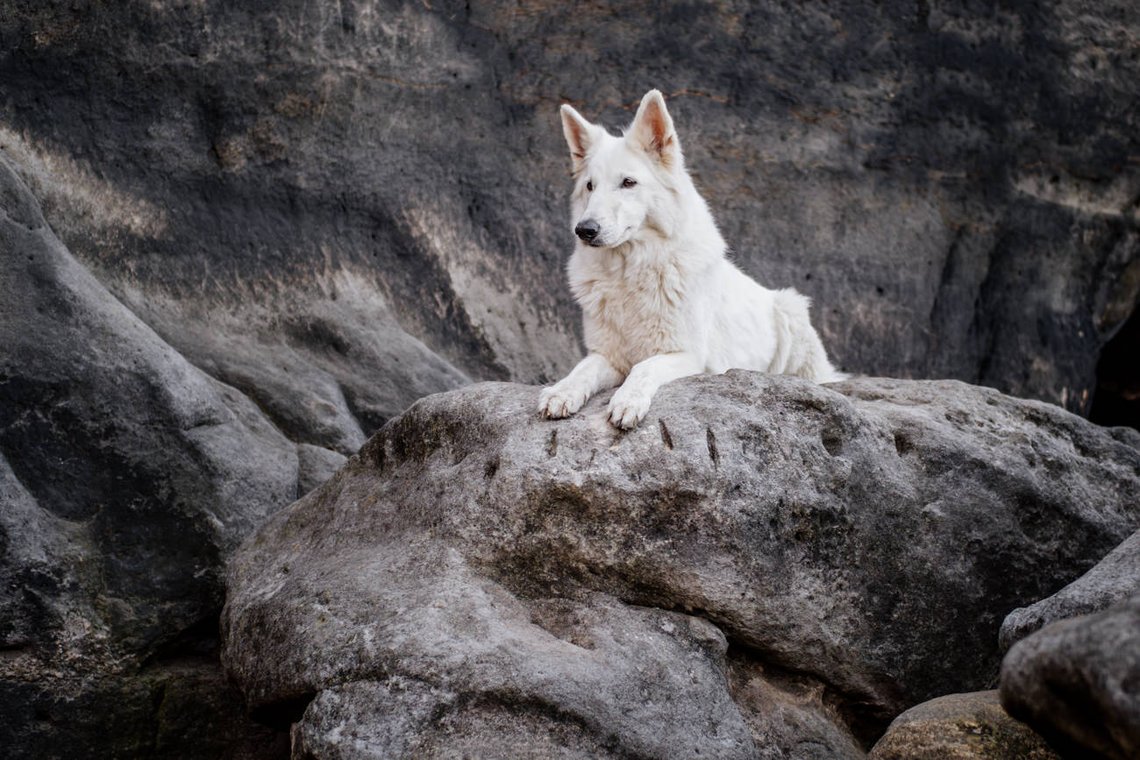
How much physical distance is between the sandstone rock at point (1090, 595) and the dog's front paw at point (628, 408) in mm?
1737

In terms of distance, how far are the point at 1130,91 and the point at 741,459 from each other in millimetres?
7674

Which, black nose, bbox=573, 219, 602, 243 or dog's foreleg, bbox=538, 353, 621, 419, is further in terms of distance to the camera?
black nose, bbox=573, 219, 602, 243

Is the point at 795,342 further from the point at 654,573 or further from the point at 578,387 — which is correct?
the point at 654,573

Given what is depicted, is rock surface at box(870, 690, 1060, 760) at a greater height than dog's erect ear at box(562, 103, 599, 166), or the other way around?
dog's erect ear at box(562, 103, 599, 166)

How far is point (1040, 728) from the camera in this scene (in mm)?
3488

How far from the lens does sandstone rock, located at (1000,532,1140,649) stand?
436 centimetres

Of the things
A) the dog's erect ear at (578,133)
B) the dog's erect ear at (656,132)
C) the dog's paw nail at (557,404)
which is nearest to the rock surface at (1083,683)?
the dog's paw nail at (557,404)

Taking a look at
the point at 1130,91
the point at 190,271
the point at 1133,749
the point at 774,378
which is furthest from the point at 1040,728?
the point at 1130,91

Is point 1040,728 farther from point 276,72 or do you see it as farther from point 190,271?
point 276,72

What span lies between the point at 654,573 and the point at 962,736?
53.5 inches

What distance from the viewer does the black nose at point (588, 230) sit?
18.6 feet

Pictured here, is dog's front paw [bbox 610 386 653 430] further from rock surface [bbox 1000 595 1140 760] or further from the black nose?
rock surface [bbox 1000 595 1140 760]

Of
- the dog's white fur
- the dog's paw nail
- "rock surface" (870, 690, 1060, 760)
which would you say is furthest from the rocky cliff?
the dog's white fur

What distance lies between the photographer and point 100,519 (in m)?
6.08
